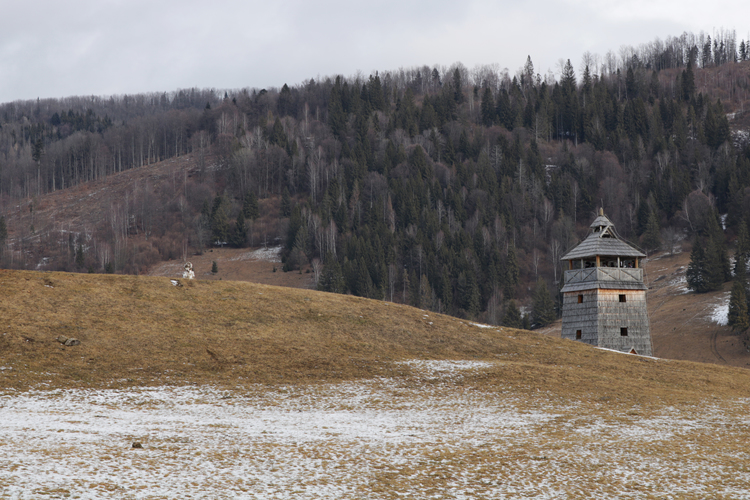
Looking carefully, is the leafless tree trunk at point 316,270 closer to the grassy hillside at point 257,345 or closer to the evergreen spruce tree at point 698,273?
the evergreen spruce tree at point 698,273

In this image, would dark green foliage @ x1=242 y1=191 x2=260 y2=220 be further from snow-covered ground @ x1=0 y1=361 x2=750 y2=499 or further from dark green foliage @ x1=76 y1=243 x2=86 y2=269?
snow-covered ground @ x1=0 y1=361 x2=750 y2=499

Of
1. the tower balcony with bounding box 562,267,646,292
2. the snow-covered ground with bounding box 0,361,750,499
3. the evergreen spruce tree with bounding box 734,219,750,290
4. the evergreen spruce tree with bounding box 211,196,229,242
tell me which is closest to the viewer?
the snow-covered ground with bounding box 0,361,750,499

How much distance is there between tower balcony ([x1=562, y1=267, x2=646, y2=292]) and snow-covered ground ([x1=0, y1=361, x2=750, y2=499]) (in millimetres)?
22391

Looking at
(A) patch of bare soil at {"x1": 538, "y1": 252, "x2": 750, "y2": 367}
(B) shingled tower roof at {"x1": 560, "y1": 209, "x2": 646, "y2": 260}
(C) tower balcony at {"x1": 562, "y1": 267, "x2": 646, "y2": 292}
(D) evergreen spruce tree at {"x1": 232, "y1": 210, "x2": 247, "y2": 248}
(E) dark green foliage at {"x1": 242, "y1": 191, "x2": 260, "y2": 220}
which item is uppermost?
(E) dark green foliage at {"x1": 242, "y1": 191, "x2": 260, "y2": 220}

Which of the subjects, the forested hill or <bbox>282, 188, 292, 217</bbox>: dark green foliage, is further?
<bbox>282, 188, 292, 217</bbox>: dark green foliage

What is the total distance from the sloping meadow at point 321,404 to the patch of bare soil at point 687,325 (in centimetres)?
3902

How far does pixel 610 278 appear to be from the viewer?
4944cm

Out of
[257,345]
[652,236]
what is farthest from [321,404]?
[652,236]

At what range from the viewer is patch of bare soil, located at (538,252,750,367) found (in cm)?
7425

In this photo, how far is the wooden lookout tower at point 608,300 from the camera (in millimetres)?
48531

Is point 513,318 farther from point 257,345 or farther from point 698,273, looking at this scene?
point 257,345

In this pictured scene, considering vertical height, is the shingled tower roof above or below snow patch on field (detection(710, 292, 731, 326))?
above

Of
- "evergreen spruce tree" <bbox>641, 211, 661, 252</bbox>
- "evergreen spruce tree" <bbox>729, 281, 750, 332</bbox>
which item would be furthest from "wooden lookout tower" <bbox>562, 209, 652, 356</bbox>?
"evergreen spruce tree" <bbox>641, 211, 661, 252</bbox>

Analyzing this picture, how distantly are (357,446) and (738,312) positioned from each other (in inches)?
2824
